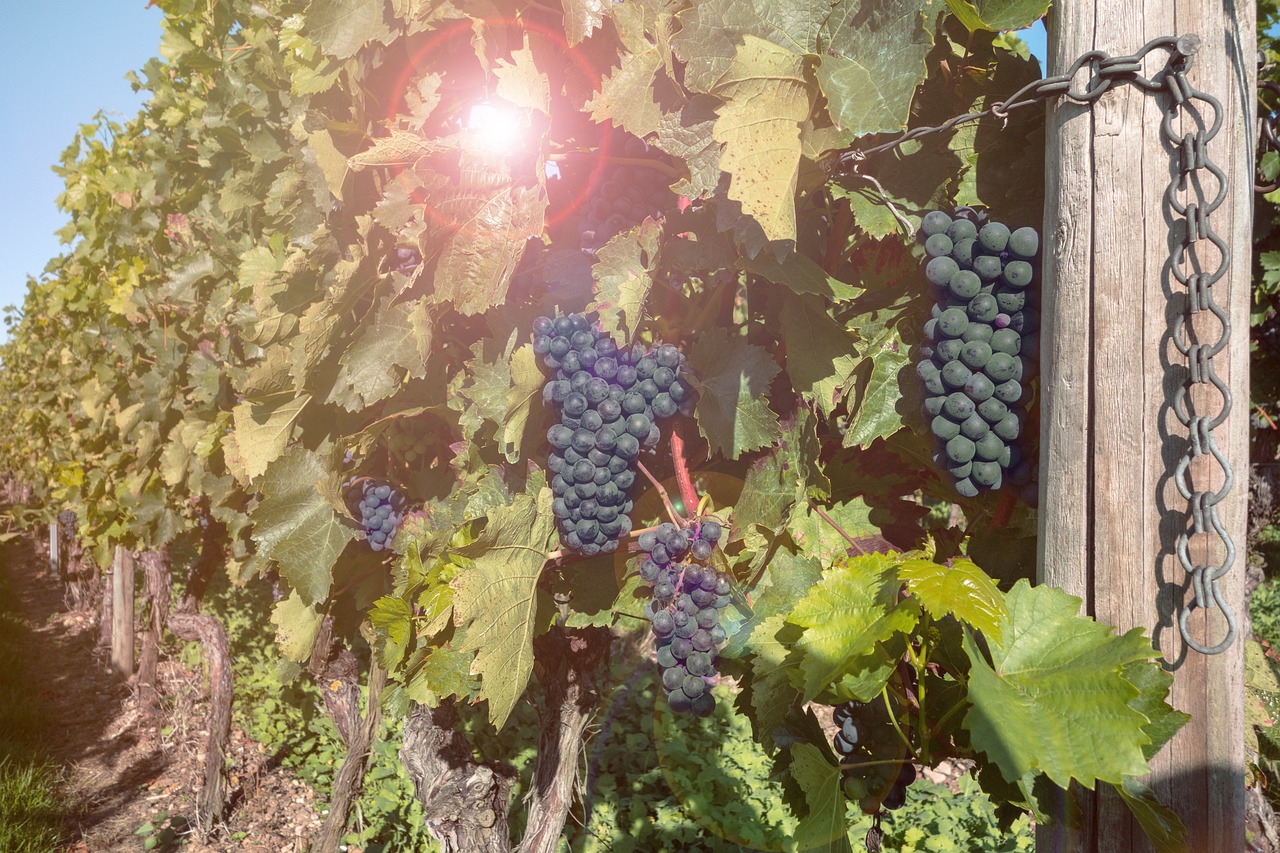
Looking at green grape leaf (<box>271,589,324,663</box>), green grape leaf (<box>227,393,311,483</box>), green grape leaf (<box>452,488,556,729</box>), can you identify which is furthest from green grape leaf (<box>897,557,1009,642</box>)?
green grape leaf (<box>271,589,324,663</box>)

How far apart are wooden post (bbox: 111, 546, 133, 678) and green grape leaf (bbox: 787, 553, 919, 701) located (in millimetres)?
8576

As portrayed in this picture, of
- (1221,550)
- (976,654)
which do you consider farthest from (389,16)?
(1221,550)

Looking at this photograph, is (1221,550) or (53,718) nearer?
(1221,550)

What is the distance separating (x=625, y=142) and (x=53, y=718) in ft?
27.9

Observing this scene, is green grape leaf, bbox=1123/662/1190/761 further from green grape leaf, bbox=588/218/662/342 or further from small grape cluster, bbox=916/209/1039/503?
green grape leaf, bbox=588/218/662/342

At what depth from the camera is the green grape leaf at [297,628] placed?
269cm

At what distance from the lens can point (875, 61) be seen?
131 centimetres

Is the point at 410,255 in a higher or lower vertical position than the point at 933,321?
higher

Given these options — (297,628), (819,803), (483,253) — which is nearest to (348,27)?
(483,253)

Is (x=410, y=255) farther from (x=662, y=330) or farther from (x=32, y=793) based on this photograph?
(x=32, y=793)

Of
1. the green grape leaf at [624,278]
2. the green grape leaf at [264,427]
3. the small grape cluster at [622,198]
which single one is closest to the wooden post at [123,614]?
the green grape leaf at [264,427]

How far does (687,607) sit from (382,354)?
41.4 inches

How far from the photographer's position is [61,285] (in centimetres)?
813

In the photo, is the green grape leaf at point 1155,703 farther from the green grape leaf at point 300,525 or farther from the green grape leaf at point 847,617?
the green grape leaf at point 300,525
